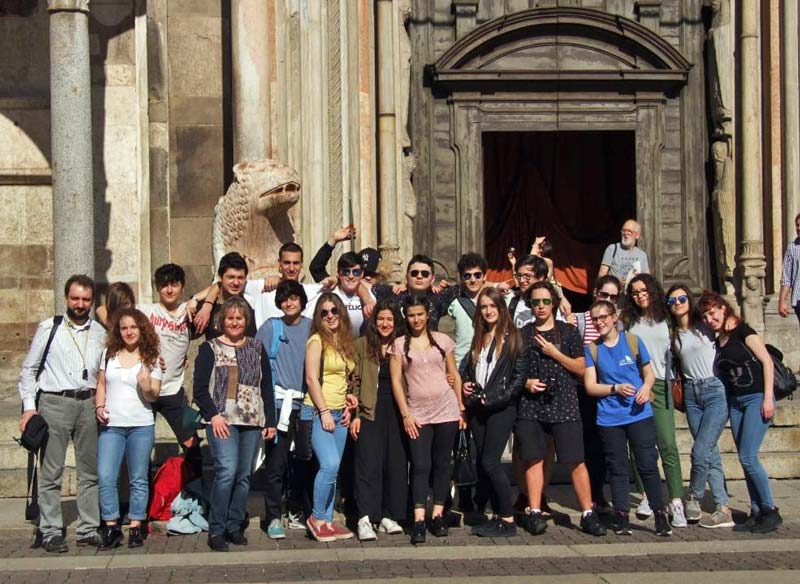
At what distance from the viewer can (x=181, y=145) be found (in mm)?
15242

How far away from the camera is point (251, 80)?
555 inches

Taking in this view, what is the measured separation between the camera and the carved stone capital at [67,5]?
13.4 meters

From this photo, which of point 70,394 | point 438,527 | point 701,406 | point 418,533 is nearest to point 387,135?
point 701,406

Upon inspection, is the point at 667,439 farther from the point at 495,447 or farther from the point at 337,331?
the point at 337,331

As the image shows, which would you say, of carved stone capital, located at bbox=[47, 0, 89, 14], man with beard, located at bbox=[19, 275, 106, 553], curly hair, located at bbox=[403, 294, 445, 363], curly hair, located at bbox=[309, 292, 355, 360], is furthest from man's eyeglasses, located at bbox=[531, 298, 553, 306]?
carved stone capital, located at bbox=[47, 0, 89, 14]

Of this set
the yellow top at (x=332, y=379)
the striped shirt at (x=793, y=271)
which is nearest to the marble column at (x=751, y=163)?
the striped shirt at (x=793, y=271)

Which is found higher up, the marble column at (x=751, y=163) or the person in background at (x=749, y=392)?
the marble column at (x=751, y=163)

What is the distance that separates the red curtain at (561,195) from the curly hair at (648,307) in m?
11.5

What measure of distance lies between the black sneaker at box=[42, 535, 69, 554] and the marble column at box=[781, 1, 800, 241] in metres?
9.87

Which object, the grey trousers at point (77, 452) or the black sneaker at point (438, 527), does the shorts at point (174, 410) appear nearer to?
the grey trousers at point (77, 452)

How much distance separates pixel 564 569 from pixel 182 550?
2510 mm

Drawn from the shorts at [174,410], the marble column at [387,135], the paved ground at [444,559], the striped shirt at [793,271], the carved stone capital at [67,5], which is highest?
the carved stone capital at [67,5]

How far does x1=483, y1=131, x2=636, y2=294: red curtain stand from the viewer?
882 inches

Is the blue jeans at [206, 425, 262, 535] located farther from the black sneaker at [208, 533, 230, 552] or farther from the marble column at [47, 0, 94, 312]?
the marble column at [47, 0, 94, 312]
